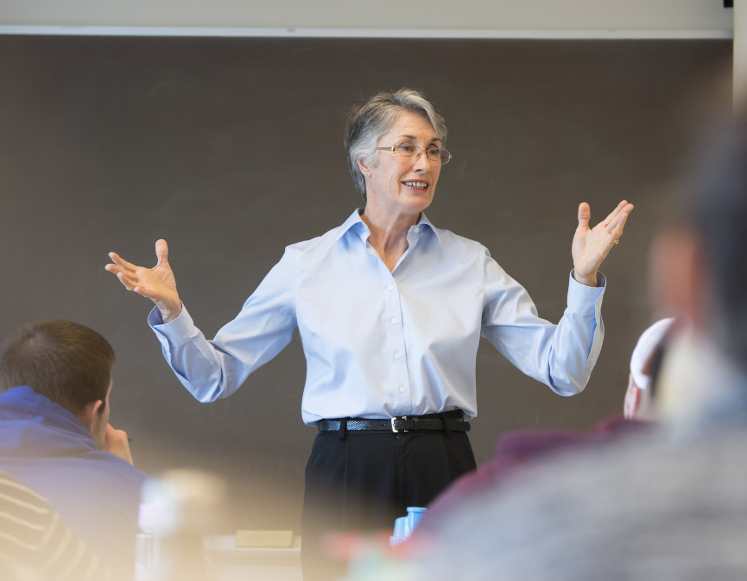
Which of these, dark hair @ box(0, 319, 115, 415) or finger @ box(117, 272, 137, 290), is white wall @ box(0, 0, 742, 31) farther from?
dark hair @ box(0, 319, 115, 415)

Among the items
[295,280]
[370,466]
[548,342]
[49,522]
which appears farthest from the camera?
[295,280]

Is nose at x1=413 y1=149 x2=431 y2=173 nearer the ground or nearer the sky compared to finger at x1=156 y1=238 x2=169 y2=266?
nearer the sky

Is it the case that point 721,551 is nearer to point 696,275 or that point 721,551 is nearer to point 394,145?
point 696,275

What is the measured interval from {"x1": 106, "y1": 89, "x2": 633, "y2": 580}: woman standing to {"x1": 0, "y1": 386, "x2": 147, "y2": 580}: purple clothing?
0.46 metres

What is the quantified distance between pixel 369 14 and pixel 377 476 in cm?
240

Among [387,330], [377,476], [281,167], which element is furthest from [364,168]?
[281,167]

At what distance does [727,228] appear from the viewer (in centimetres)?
44

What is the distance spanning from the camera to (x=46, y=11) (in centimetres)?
334

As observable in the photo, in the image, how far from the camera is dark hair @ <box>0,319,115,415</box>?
140 centimetres

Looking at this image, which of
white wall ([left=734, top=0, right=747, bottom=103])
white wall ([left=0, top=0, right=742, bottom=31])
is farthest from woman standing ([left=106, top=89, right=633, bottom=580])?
white wall ([left=734, top=0, right=747, bottom=103])

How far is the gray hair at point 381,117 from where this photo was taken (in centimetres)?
199

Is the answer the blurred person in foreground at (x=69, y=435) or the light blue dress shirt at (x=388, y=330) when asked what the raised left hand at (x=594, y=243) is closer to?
the light blue dress shirt at (x=388, y=330)

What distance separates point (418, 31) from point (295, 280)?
1884mm

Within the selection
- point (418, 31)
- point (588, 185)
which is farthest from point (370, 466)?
point (418, 31)
